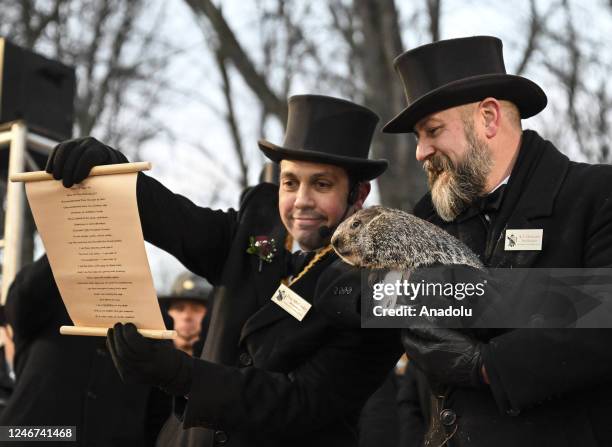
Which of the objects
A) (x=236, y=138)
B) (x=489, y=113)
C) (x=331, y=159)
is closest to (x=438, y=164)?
(x=489, y=113)

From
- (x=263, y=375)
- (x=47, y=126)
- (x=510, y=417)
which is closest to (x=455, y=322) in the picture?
(x=510, y=417)

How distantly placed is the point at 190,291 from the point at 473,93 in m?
4.53

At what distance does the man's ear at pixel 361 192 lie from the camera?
3.69 meters

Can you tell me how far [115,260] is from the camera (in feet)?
8.86

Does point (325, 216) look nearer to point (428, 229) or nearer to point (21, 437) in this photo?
point (428, 229)

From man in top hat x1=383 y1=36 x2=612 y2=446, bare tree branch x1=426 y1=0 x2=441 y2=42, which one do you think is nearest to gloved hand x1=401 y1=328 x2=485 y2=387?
man in top hat x1=383 y1=36 x2=612 y2=446

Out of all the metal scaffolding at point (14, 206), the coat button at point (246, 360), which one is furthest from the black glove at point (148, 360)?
the metal scaffolding at point (14, 206)

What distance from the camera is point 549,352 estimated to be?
7.89 feet

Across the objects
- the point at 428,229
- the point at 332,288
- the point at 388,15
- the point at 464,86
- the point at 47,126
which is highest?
the point at 388,15

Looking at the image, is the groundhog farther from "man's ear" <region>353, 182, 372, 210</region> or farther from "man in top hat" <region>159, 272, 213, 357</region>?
"man in top hat" <region>159, 272, 213, 357</region>

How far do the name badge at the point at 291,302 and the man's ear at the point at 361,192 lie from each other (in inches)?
24.9

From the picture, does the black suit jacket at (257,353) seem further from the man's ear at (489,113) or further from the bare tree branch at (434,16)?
the bare tree branch at (434,16)

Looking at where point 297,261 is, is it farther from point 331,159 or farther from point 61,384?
point 61,384

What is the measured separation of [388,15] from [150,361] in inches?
350
